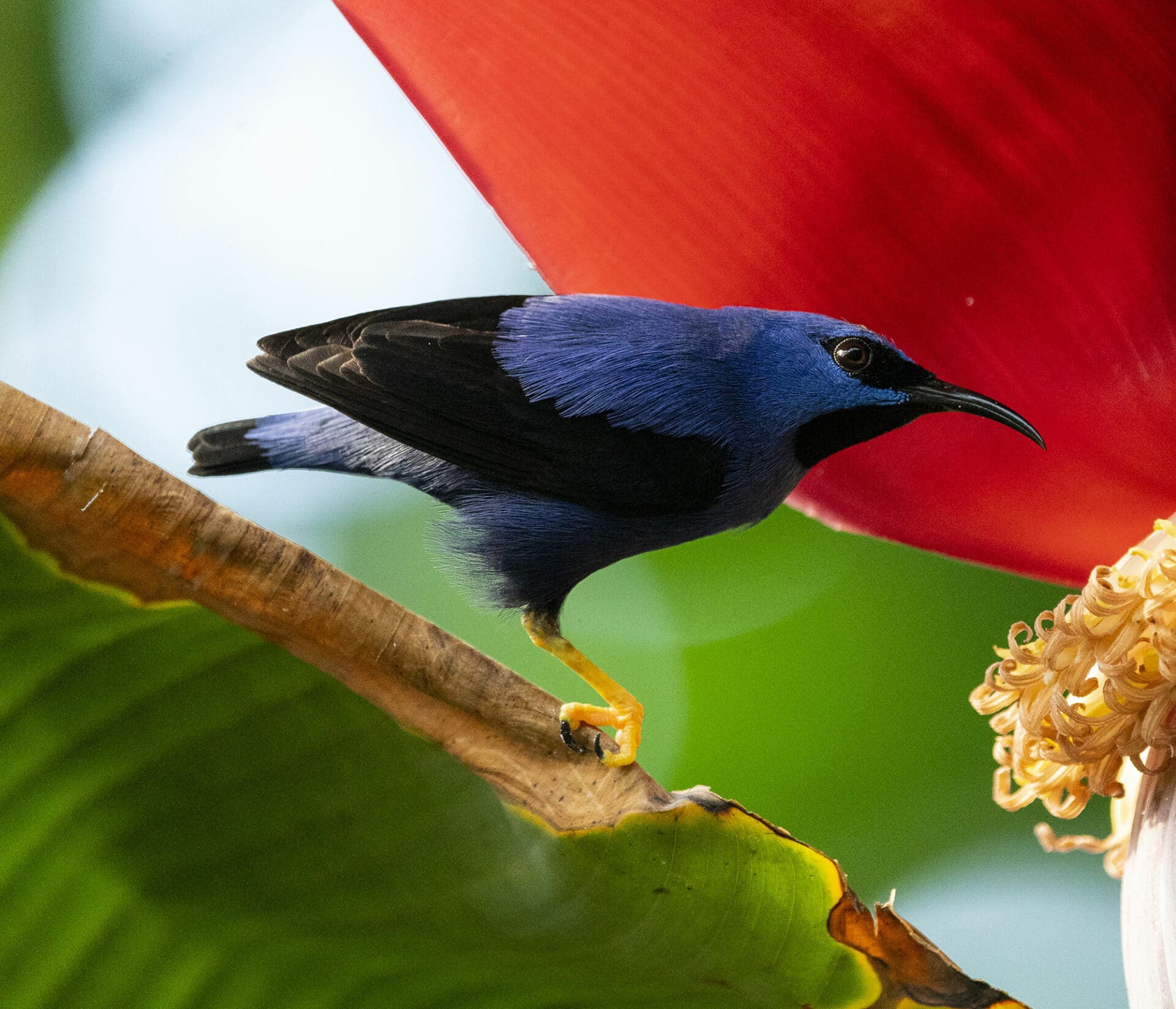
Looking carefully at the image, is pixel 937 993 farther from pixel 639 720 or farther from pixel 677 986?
pixel 639 720

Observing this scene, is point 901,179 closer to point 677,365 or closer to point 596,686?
point 677,365

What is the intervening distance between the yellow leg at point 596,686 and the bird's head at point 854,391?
19 cm

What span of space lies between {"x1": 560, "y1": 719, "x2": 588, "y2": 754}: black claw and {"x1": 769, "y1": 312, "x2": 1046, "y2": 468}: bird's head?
27 centimetres

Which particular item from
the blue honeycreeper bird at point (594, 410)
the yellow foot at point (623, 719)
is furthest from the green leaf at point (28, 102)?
the yellow foot at point (623, 719)

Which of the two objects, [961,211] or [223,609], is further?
[961,211]

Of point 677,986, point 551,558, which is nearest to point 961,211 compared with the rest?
point 551,558

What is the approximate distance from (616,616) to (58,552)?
60 centimetres

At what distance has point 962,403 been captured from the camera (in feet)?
1.95

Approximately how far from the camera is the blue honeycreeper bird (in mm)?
623

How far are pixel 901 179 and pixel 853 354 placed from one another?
9cm

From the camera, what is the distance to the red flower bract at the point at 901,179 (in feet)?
1.85

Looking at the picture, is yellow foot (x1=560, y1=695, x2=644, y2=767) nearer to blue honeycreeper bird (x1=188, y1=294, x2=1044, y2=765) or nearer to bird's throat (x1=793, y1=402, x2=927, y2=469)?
blue honeycreeper bird (x1=188, y1=294, x2=1044, y2=765)

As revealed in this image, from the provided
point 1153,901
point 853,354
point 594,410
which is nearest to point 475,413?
point 594,410

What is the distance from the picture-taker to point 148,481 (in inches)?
13.9
